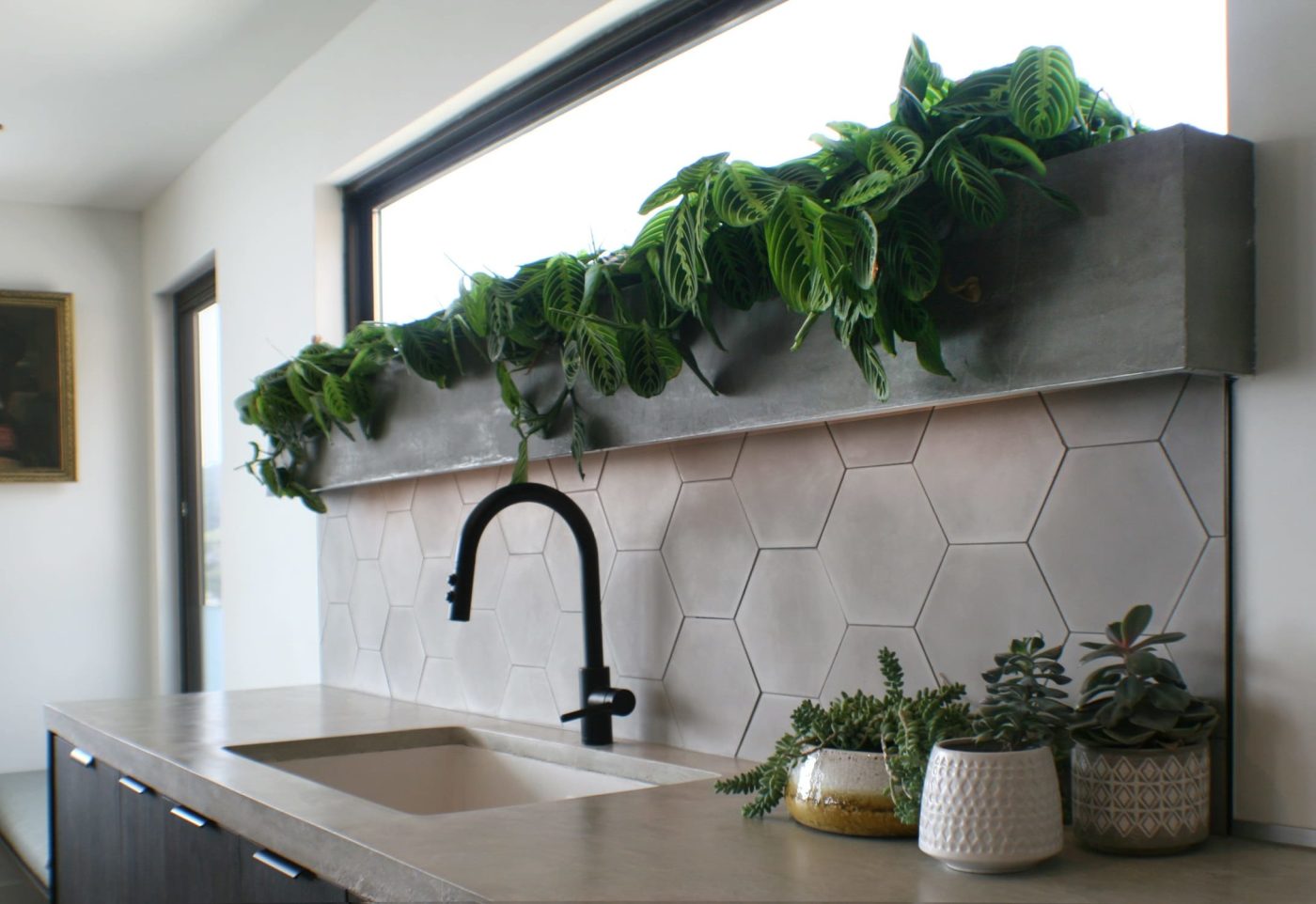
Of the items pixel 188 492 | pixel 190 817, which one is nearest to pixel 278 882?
pixel 190 817

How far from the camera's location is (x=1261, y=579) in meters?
0.95

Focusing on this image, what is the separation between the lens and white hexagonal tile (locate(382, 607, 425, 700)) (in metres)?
2.24

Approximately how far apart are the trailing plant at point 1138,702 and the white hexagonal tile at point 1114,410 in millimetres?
170

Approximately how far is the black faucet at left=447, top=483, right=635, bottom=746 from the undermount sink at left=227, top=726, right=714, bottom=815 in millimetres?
48

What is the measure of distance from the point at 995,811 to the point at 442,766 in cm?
119

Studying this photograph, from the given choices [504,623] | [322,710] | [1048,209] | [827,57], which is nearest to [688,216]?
[1048,209]

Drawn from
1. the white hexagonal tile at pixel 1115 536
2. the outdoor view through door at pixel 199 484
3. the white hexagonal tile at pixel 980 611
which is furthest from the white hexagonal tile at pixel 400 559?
the outdoor view through door at pixel 199 484

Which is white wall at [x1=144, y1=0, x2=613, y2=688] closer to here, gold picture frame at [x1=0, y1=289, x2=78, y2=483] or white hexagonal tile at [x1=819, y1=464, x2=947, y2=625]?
gold picture frame at [x1=0, y1=289, x2=78, y2=483]

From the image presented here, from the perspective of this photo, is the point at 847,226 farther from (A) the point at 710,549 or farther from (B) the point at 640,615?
(B) the point at 640,615

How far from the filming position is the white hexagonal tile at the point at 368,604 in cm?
239

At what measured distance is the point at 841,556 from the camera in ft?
4.41

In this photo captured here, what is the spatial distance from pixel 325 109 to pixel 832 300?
2.09 meters

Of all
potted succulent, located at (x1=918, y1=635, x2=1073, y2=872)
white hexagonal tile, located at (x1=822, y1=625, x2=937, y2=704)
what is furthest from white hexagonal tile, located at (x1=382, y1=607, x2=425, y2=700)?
potted succulent, located at (x1=918, y1=635, x2=1073, y2=872)

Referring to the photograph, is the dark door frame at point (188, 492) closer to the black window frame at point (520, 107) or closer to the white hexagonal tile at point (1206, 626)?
the black window frame at point (520, 107)
